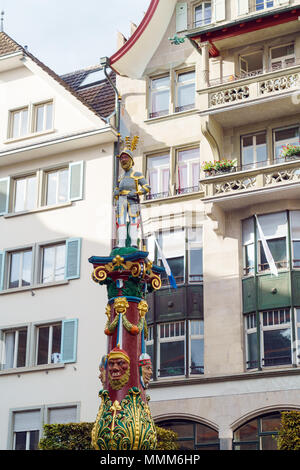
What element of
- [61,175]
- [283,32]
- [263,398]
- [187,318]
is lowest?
[263,398]

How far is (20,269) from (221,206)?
8804 millimetres

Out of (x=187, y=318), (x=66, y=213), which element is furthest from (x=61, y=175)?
(x=187, y=318)

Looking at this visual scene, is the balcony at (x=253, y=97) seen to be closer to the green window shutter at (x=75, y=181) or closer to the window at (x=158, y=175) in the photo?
the window at (x=158, y=175)

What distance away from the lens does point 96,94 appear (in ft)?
125

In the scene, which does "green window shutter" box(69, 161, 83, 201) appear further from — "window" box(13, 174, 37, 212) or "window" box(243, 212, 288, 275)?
"window" box(243, 212, 288, 275)

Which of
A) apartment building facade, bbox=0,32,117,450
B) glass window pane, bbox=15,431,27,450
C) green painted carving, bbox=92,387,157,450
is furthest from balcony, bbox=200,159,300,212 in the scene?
green painted carving, bbox=92,387,157,450

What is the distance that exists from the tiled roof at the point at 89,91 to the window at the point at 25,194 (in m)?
3.89

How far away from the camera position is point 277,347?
29.2 meters

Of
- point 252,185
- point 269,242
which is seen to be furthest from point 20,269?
point 269,242

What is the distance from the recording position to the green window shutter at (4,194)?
3622 cm

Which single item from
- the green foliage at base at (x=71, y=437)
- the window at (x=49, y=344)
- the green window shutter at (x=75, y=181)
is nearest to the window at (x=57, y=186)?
the green window shutter at (x=75, y=181)

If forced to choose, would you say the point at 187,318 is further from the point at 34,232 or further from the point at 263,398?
the point at 34,232

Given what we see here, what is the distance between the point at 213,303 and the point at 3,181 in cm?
1120

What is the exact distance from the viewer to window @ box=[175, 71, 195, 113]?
113 ft
